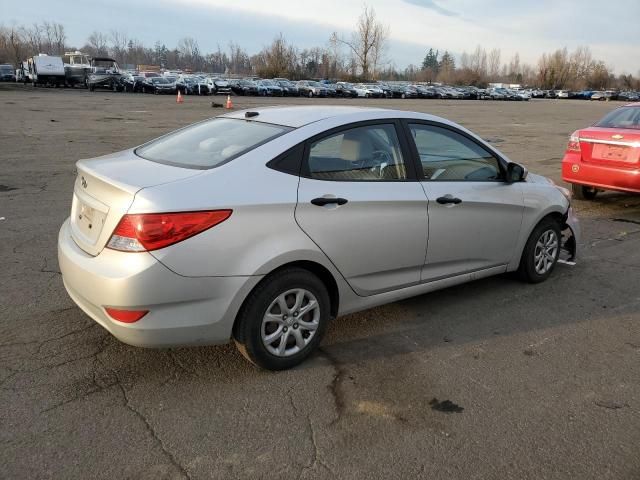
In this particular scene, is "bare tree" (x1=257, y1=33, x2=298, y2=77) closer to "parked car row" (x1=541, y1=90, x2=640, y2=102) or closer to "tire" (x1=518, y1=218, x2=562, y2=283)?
"parked car row" (x1=541, y1=90, x2=640, y2=102)

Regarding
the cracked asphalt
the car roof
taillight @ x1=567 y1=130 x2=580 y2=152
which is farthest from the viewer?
taillight @ x1=567 y1=130 x2=580 y2=152

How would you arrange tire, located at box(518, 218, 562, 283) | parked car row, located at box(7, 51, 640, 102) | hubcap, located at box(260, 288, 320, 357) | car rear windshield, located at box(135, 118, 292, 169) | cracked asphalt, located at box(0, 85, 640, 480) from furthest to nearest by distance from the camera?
parked car row, located at box(7, 51, 640, 102) < tire, located at box(518, 218, 562, 283) < car rear windshield, located at box(135, 118, 292, 169) < hubcap, located at box(260, 288, 320, 357) < cracked asphalt, located at box(0, 85, 640, 480)

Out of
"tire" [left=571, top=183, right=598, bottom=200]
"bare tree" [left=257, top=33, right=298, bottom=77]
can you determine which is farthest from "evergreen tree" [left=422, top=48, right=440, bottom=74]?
"tire" [left=571, top=183, right=598, bottom=200]

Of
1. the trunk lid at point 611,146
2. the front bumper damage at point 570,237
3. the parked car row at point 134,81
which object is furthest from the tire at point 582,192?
the parked car row at point 134,81

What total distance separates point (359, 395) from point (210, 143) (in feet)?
6.33

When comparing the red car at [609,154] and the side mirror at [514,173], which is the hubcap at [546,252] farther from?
the red car at [609,154]

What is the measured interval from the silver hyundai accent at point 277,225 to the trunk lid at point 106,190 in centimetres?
1

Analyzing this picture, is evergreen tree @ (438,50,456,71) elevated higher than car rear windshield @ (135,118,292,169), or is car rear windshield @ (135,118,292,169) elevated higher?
evergreen tree @ (438,50,456,71)

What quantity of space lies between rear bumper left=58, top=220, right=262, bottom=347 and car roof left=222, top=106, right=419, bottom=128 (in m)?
1.22

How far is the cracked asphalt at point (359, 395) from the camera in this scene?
2668 millimetres

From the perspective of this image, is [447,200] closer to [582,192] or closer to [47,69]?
[582,192]

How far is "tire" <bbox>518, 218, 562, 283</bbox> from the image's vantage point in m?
4.98

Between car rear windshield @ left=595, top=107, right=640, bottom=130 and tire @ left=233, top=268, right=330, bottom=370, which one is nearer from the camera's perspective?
tire @ left=233, top=268, right=330, bottom=370

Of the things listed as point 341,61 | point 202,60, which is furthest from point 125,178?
point 202,60
